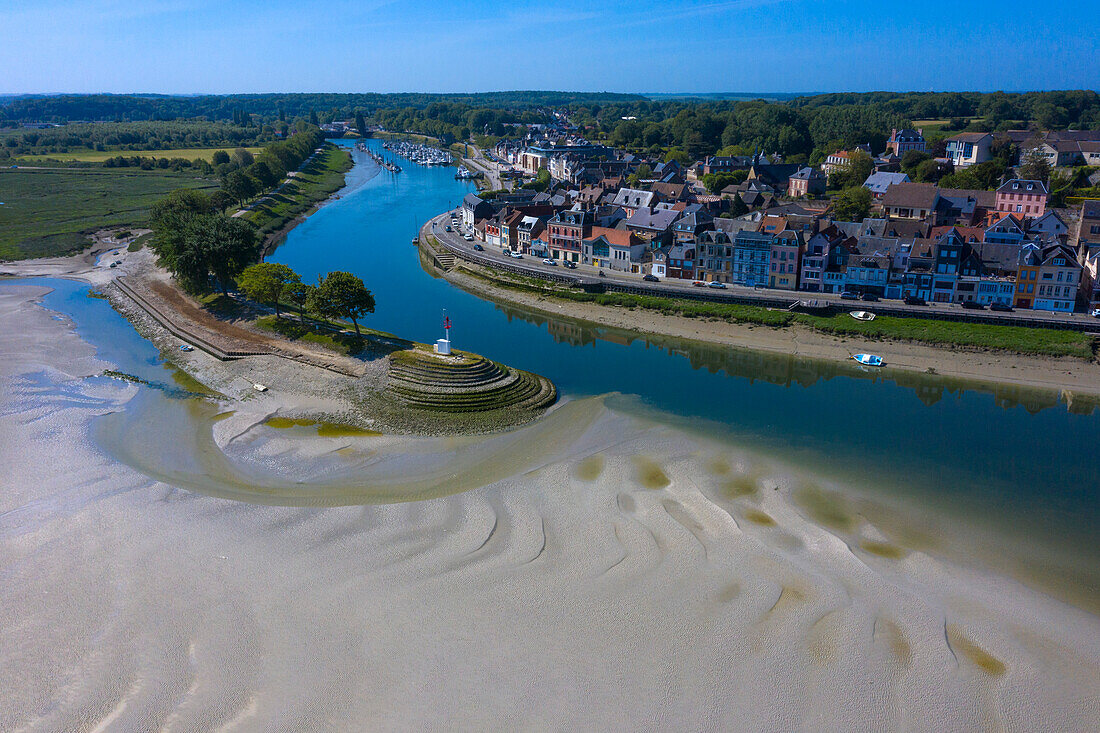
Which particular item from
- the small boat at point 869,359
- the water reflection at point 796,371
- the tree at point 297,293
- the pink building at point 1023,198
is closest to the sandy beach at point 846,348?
the water reflection at point 796,371

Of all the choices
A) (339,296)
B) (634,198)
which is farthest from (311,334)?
(634,198)

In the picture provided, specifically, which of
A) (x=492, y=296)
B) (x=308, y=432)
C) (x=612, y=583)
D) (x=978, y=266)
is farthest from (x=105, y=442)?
(x=978, y=266)

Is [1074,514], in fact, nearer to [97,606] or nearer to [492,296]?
[97,606]

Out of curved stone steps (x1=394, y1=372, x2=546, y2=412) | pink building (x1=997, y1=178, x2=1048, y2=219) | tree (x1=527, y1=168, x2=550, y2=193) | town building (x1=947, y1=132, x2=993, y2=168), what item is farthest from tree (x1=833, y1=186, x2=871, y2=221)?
curved stone steps (x1=394, y1=372, x2=546, y2=412)

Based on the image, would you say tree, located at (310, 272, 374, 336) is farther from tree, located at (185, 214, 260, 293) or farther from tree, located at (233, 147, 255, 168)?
tree, located at (233, 147, 255, 168)

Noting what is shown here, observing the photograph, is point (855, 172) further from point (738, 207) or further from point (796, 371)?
point (796, 371)

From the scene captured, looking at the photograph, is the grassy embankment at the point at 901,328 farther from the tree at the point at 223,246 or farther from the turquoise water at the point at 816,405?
the tree at the point at 223,246
